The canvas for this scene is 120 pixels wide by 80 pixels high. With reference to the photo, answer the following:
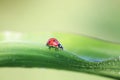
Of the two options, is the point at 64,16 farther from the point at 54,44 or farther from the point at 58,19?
the point at 54,44

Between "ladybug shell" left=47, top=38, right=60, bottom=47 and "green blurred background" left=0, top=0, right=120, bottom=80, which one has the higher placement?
"green blurred background" left=0, top=0, right=120, bottom=80

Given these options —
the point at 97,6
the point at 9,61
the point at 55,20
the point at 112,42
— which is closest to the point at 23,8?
the point at 55,20

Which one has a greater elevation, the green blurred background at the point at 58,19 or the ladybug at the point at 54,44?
the green blurred background at the point at 58,19

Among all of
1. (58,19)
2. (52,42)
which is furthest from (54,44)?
(58,19)

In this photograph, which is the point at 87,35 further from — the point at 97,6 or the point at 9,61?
the point at 9,61

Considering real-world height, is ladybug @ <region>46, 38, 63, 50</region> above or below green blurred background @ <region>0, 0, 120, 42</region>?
below
